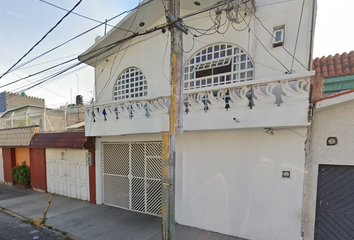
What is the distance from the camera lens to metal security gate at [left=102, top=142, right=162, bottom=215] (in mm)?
5602

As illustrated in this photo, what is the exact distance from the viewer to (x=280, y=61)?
13.9ft

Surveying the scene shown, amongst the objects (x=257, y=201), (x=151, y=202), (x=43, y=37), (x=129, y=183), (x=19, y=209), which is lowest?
(x=19, y=209)

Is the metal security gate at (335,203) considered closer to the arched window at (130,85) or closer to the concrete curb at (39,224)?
the arched window at (130,85)

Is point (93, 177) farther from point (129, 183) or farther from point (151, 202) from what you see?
point (151, 202)

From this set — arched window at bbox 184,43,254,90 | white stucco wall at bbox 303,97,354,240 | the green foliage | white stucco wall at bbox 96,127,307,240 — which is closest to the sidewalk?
white stucco wall at bbox 96,127,307,240

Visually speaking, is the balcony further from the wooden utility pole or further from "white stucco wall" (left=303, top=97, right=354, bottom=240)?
the wooden utility pole

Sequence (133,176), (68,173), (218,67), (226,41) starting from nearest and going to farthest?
(226,41) < (218,67) < (133,176) < (68,173)

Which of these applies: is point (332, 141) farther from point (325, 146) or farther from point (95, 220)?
point (95, 220)

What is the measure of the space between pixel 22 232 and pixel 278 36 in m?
9.07

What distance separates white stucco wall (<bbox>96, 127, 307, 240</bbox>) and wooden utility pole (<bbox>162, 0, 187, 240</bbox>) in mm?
1757

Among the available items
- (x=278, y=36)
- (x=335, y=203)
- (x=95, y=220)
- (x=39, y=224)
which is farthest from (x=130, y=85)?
(x=335, y=203)

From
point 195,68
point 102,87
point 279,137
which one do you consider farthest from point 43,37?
point 279,137

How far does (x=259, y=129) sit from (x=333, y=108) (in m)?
1.47

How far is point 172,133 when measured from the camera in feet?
10.1
